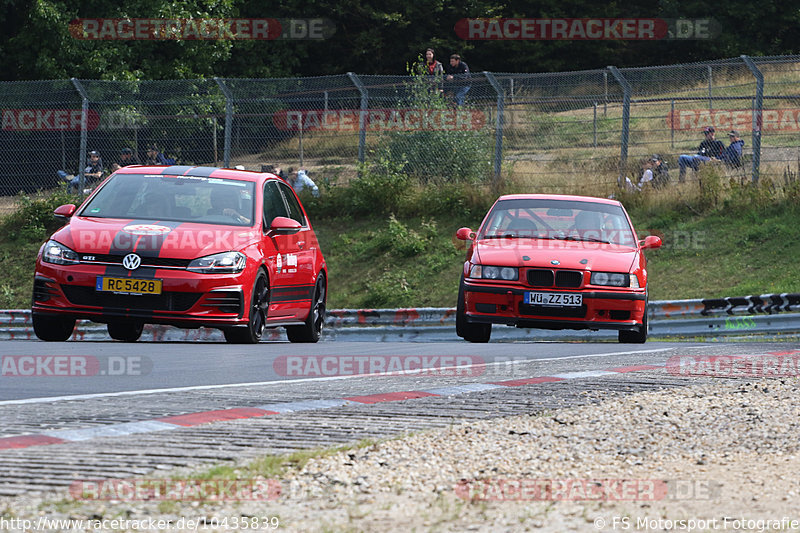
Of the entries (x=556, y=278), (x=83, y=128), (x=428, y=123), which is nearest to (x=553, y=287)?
(x=556, y=278)

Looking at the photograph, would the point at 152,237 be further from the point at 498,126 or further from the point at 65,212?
the point at 498,126

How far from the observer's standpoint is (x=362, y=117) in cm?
2347

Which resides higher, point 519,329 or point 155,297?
point 155,297

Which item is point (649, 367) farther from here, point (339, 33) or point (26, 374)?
point (339, 33)

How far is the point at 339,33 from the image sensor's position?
1734 inches

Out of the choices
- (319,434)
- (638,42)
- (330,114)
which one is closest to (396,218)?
(330,114)

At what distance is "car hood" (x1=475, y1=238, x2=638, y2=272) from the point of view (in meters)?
12.5

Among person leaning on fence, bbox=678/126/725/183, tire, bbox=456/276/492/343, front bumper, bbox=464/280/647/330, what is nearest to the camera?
front bumper, bbox=464/280/647/330

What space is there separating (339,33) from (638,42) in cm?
1100

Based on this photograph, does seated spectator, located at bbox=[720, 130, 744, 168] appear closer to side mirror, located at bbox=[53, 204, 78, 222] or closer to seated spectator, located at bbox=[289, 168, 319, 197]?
seated spectator, located at bbox=[289, 168, 319, 197]

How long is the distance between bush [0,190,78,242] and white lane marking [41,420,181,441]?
18.8 metres

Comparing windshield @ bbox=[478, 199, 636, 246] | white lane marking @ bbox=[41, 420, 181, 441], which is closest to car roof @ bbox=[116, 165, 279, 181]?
windshield @ bbox=[478, 199, 636, 246]

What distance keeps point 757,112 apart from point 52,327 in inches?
544

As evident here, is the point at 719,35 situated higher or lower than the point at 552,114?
higher
